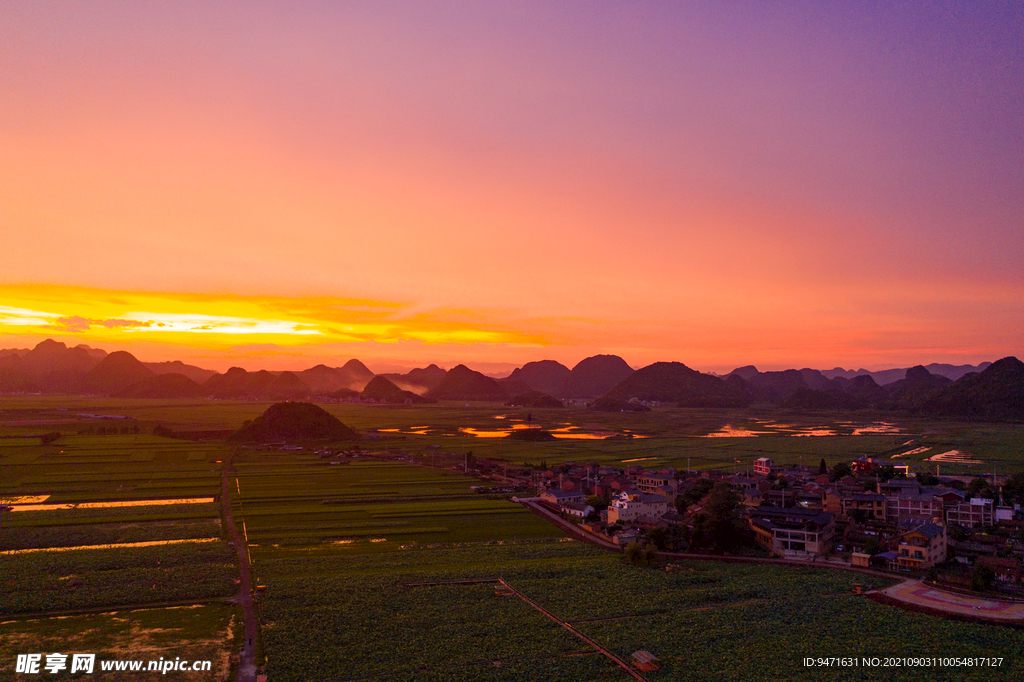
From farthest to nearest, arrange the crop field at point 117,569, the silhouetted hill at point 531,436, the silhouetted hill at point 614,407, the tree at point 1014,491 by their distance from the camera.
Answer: the silhouetted hill at point 614,407 → the silhouetted hill at point 531,436 → the tree at point 1014,491 → the crop field at point 117,569

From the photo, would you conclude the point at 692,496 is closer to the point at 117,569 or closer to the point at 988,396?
the point at 117,569

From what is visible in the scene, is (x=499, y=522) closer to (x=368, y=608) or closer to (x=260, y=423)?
(x=368, y=608)

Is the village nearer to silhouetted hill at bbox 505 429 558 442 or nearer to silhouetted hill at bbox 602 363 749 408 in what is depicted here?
silhouetted hill at bbox 505 429 558 442

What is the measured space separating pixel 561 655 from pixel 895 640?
34.1 feet

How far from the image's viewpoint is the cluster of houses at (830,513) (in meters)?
26.1

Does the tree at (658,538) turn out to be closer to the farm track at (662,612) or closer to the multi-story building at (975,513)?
the farm track at (662,612)

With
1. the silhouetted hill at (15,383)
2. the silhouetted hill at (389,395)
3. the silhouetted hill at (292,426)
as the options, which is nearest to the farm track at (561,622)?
the silhouetted hill at (292,426)

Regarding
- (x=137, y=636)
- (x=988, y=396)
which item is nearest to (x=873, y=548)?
(x=137, y=636)

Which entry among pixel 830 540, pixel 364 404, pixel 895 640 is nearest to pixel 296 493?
pixel 830 540

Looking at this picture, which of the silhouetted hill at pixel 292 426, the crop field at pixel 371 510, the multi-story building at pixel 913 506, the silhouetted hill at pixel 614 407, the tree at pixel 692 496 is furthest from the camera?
the silhouetted hill at pixel 614 407

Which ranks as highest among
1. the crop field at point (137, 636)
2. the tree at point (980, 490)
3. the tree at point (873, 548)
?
the tree at point (980, 490)

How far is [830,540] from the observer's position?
93.9ft

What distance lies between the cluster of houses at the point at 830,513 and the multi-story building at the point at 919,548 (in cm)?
4

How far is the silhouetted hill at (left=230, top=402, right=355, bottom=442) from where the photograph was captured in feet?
262
